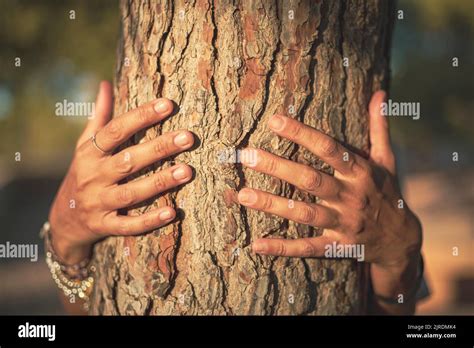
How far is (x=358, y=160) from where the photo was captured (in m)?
1.77

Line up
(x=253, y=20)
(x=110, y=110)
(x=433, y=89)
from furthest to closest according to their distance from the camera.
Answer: (x=433, y=89) → (x=110, y=110) → (x=253, y=20)

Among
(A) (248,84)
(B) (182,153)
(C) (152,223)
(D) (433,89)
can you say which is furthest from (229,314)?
(D) (433,89)

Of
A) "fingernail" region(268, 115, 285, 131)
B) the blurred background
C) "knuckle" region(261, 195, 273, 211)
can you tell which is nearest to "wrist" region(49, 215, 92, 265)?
"knuckle" region(261, 195, 273, 211)

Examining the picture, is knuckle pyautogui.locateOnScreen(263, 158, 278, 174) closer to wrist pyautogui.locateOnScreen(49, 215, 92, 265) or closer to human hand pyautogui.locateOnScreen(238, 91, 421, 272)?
human hand pyautogui.locateOnScreen(238, 91, 421, 272)

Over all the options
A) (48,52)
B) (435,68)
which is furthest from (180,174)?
(435,68)

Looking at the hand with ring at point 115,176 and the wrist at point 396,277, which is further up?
the hand with ring at point 115,176

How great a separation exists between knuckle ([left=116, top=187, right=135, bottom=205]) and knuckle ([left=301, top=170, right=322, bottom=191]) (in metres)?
0.52

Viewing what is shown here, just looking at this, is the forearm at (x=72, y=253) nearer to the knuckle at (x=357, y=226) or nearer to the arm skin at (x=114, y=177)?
the arm skin at (x=114, y=177)

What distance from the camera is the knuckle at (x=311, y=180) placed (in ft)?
5.52

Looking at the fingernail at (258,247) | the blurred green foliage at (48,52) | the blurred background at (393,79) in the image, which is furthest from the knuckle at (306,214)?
the blurred green foliage at (48,52)

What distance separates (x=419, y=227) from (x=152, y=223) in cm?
93

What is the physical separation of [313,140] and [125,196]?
1.96ft

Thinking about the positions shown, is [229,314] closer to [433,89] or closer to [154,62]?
[154,62]

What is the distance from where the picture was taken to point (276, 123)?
166 cm
